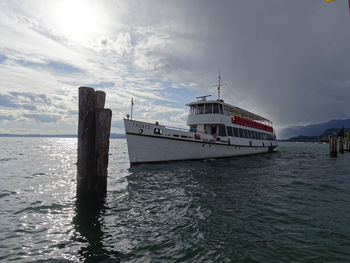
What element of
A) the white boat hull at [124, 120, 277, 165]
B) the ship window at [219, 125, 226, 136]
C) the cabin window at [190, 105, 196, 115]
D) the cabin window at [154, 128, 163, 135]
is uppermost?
the cabin window at [190, 105, 196, 115]

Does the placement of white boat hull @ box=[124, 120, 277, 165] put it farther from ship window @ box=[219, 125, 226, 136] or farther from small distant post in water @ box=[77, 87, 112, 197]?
small distant post in water @ box=[77, 87, 112, 197]

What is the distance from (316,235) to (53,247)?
5893 mm

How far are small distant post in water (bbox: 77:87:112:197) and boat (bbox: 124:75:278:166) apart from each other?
24.8 ft

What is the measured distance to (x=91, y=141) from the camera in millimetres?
6344

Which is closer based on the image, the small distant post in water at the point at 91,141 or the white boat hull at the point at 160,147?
the small distant post in water at the point at 91,141

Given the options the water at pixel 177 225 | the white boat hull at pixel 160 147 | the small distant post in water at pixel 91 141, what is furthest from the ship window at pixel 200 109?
the small distant post in water at pixel 91 141

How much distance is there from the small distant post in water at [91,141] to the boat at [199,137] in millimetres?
7566

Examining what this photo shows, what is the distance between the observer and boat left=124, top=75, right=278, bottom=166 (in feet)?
47.5

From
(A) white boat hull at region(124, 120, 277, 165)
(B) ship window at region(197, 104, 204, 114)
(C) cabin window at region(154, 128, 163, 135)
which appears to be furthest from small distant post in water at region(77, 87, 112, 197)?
(B) ship window at region(197, 104, 204, 114)

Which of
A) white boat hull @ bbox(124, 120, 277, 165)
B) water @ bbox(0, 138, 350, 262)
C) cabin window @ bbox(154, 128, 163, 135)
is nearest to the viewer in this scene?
water @ bbox(0, 138, 350, 262)

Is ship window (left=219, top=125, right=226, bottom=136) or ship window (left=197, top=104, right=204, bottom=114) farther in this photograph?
ship window (left=197, top=104, right=204, bottom=114)

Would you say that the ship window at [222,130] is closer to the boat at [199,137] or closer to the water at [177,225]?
the boat at [199,137]

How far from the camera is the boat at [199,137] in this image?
14.5m

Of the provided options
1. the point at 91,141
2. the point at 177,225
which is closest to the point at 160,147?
the point at 91,141
